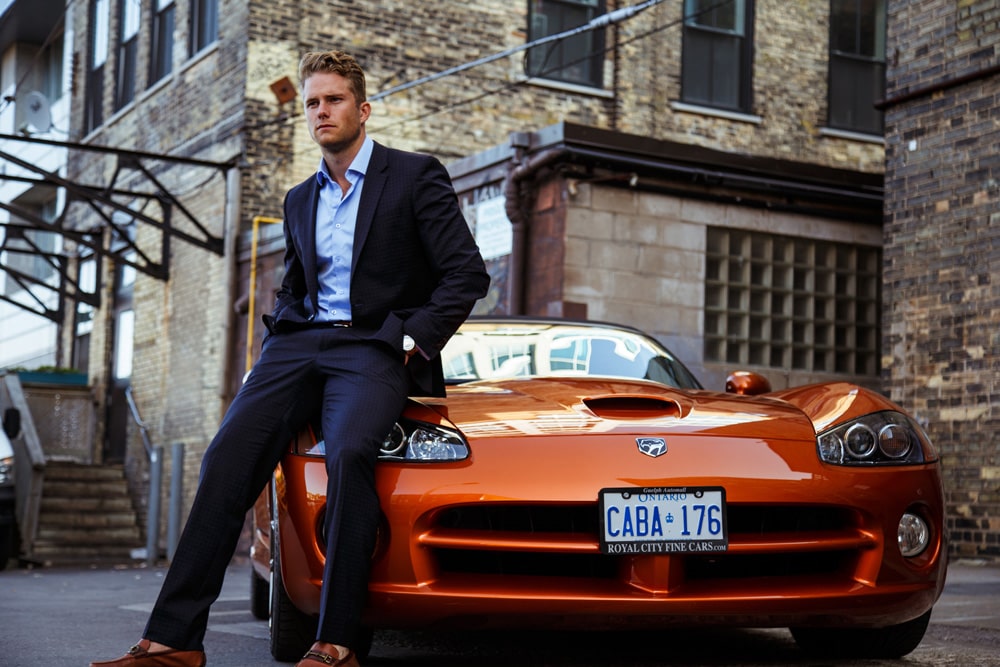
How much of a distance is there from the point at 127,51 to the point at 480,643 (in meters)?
18.2

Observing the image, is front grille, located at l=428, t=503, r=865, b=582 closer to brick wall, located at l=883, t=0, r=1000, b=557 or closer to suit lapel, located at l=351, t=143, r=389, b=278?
suit lapel, located at l=351, t=143, r=389, b=278

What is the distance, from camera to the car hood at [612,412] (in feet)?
13.6

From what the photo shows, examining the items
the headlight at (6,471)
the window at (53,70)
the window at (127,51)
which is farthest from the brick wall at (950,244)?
the window at (53,70)

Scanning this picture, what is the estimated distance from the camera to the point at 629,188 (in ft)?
40.4

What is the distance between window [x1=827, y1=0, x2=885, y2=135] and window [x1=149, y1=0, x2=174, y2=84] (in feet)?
29.9

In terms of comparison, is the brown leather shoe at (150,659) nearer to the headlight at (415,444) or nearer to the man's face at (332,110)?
the headlight at (415,444)

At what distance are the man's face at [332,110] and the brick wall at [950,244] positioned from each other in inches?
282

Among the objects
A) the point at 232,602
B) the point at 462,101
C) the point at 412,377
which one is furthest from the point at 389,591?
the point at 462,101

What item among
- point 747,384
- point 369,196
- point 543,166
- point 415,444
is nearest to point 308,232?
point 369,196

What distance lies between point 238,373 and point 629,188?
239 inches

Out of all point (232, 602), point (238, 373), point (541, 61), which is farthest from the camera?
point (541, 61)

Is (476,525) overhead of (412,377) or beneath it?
beneath

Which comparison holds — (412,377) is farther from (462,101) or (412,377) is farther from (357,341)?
(462,101)

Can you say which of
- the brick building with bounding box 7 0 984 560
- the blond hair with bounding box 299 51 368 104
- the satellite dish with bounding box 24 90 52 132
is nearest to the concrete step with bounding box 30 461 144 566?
the brick building with bounding box 7 0 984 560
